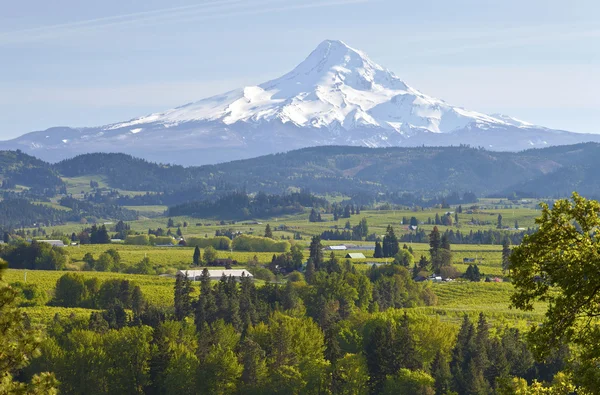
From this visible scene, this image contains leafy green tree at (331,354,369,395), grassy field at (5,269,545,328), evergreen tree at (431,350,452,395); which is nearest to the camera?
leafy green tree at (331,354,369,395)

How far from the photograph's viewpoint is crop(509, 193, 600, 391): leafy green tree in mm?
27453

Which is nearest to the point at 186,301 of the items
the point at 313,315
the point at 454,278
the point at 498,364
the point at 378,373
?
the point at 313,315

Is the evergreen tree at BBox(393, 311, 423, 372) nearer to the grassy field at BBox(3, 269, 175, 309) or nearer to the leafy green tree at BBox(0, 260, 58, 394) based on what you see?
the grassy field at BBox(3, 269, 175, 309)

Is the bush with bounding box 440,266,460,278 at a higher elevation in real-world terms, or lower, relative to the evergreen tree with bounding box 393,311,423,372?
higher

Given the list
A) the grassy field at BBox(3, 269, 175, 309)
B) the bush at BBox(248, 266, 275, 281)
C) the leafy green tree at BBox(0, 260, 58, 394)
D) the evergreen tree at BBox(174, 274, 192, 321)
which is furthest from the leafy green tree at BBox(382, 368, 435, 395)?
the bush at BBox(248, 266, 275, 281)

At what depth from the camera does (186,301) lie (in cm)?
14050

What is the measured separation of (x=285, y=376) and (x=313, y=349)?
11.2 metres

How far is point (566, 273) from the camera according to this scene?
27.7 meters

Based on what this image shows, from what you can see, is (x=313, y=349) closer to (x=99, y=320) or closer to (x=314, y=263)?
(x=99, y=320)

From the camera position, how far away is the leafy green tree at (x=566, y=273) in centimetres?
2745

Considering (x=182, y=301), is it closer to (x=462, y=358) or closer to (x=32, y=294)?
(x=32, y=294)

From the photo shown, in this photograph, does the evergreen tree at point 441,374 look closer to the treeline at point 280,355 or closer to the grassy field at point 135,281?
the treeline at point 280,355

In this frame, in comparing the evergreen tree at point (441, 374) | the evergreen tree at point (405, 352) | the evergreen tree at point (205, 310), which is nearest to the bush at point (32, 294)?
the evergreen tree at point (205, 310)

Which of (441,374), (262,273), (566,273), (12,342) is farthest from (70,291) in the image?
(566,273)
